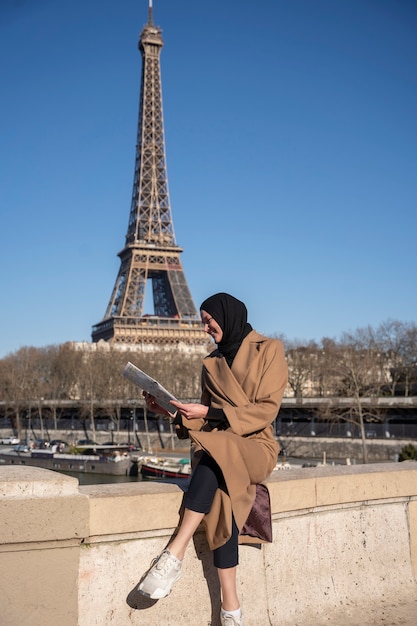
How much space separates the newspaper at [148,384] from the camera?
3746 millimetres

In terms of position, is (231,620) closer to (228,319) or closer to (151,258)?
(228,319)

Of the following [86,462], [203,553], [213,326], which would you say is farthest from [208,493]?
[86,462]

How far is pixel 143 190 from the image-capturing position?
273 ft

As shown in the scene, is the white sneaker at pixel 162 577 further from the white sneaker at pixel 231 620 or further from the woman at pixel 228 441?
the white sneaker at pixel 231 620

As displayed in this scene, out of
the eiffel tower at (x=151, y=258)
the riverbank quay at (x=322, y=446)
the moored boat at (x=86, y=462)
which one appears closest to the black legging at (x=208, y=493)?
the riverbank quay at (x=322, y=446)

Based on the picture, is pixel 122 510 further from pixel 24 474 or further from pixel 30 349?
pixel 30 349

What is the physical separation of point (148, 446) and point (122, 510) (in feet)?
175

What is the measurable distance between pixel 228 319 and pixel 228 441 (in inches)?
28.1

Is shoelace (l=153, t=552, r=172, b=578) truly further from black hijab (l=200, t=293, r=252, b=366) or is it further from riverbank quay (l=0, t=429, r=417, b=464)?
riverbank quay (l=0, t=429, r=417, b=464)

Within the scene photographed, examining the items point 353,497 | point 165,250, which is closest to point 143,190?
point 165,250

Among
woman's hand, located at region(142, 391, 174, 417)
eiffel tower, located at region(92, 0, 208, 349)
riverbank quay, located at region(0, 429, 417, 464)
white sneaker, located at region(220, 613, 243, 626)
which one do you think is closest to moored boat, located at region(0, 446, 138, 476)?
riverbank quay, located at region(0, 429, 417, 464)

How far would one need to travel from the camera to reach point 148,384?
→ 12.4 feet

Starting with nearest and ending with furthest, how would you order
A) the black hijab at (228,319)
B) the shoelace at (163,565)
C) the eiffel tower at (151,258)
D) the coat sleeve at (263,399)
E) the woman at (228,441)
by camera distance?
the shoelace at (163,565) → the woman at (228,441) → the coat sleeve at (263,399) → the black hijab at (228,319) → the eiffel tower at (151,258)

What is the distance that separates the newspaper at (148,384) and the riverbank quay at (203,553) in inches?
18.2
